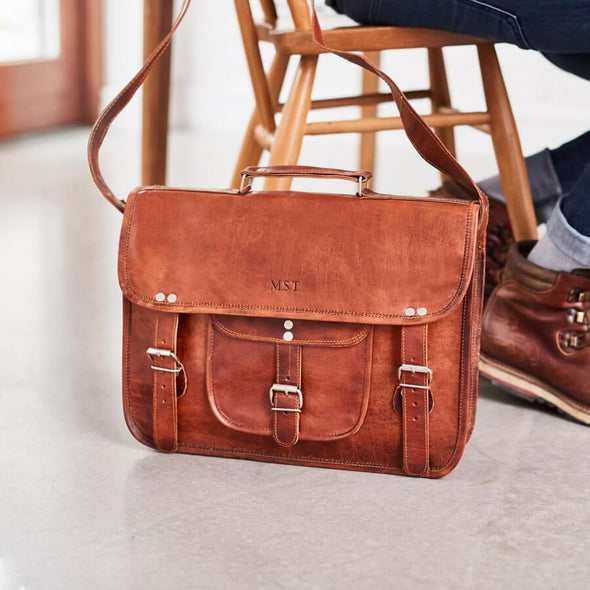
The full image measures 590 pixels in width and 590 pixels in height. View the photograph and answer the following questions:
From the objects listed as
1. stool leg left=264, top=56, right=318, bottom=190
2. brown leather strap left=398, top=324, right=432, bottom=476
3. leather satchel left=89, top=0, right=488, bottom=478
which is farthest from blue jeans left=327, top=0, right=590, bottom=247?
brown leather strap left=398, top=324, right=432, bottom=476

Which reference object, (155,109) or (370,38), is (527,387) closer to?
(370,38)

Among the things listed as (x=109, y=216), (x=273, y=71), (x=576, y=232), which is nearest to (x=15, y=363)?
(x=273, y=71)

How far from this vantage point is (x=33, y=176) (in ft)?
8.96

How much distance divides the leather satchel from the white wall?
2150mm

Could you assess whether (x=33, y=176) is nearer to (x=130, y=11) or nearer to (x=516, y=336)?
(x=130, y=11)

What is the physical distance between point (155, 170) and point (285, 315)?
78cm

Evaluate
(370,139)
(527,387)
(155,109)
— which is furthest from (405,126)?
(370,139)

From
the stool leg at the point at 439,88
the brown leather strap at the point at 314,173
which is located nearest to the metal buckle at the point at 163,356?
the brown leather strap at the point at 314,173

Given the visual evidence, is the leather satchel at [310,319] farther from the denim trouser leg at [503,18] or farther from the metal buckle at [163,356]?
the denim trouser leg at [503,18]

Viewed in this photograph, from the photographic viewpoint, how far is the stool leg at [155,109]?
1.57 metres

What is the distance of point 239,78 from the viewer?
3.52 m

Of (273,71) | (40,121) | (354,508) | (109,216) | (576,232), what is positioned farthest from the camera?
(40,121)

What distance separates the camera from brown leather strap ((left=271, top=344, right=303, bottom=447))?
39.0 inches

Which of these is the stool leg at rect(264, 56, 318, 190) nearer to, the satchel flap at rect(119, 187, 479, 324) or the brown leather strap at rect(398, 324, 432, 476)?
the satchel flap at rect(119, 187, 479, 324)
